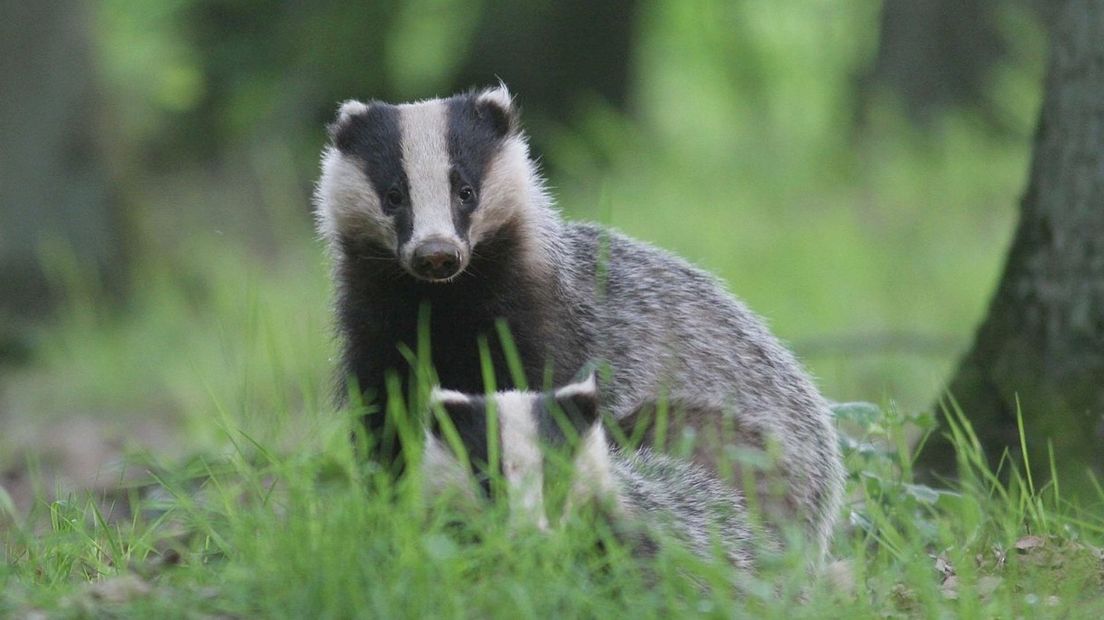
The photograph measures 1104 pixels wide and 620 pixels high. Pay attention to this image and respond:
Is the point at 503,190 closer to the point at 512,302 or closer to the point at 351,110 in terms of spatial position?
the point at 512,302

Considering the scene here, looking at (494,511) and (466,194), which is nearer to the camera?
(494,511)

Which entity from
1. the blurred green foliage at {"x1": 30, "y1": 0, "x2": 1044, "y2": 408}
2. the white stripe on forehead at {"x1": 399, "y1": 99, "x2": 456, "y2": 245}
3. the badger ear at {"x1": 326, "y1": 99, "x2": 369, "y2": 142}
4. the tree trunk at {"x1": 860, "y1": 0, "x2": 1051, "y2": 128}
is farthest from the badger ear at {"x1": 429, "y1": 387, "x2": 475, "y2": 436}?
the tree trunk at {"x1": 860, "y1": 0, "x2": 1051, "y2": 128}

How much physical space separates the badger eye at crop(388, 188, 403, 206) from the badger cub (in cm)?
92

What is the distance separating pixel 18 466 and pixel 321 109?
5475mm

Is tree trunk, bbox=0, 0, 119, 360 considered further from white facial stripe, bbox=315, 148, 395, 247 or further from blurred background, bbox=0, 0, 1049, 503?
white facial stripe, bbox=315, 148, 395, 247

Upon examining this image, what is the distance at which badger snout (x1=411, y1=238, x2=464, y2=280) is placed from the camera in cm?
367

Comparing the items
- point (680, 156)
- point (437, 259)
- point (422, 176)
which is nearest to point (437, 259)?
point (437, 259)

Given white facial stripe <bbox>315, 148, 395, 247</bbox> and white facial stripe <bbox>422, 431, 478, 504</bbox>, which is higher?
white facial stripe <bbox>315, 148, 395, 247</bbox>

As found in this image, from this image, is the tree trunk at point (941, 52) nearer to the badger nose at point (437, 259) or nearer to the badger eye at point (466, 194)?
the badger eye at point (466, 194)

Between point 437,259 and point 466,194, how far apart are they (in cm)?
36

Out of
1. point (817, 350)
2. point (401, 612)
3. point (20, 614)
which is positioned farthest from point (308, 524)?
point (817, 350)

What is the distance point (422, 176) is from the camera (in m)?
3.90

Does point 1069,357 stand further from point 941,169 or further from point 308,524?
point 941,169

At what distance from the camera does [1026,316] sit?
4.41 meters
